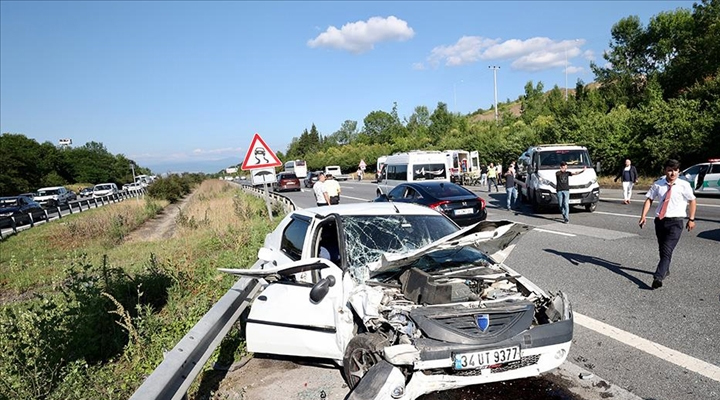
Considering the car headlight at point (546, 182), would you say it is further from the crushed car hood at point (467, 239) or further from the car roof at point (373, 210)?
the crushed car hood at point (467, 239)

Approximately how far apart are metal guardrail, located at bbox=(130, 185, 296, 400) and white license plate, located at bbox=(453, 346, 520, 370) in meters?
1.89

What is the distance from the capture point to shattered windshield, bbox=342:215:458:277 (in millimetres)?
→ 4368

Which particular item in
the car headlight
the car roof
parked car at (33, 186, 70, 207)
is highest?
the car roof

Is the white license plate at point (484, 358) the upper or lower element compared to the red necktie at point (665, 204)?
lower

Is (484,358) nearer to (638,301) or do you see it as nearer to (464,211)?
(638,301)

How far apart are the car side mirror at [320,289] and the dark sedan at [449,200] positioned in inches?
280

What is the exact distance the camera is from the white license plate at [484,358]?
10.4 ft

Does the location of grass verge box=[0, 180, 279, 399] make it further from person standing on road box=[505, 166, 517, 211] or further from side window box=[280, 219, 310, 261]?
person standing on road box=[505, 166, 517, 211]

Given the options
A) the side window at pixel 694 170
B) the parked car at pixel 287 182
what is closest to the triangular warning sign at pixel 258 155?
the side window at pixel 694 170

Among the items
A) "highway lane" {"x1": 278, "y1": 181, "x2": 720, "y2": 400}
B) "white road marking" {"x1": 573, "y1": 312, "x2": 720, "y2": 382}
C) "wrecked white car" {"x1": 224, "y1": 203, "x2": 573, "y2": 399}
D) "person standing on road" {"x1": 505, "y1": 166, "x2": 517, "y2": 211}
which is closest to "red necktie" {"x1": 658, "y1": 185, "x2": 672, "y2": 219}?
"highway lane" {"x1": 278, "y1": 181, "x2": 720, "y2": 400}

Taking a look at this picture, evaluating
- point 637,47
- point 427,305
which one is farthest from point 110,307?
point 637,47

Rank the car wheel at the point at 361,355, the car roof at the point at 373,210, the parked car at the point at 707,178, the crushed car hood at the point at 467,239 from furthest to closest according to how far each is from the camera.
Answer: the parked car at the point at 707,178 < the car roof at the point at 373,210 < the crushed car hood at the point at 467,239 < the car wheel at the point at 361,355

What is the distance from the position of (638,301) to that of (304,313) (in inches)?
172

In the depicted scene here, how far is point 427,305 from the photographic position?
3.55 metres
